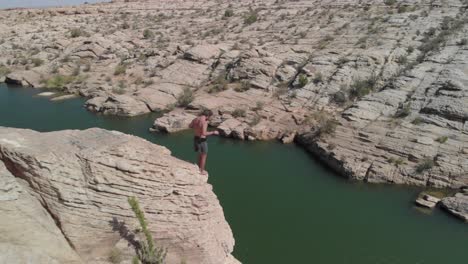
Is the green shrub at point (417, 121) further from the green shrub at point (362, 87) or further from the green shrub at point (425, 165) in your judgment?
the green shrub at point (362, 87)

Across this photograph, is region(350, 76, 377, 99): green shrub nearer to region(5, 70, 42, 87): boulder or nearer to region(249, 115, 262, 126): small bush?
region(249, 115, 262, 126): small bush

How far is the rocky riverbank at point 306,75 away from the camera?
2592 centimetres

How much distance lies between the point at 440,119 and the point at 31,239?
2470 cm

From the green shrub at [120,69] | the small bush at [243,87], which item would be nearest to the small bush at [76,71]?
the green shrub at [120,69]

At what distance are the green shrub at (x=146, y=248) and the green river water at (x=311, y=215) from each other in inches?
323

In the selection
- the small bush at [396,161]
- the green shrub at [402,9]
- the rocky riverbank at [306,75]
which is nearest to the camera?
the small bush at [396,161]

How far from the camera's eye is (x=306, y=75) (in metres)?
35.6

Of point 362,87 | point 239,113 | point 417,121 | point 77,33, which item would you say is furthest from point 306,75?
point 77,33

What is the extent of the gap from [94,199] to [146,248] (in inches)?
62.7

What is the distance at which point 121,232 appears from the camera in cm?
993

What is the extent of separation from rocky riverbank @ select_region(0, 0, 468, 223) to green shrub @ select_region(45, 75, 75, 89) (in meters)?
0.16

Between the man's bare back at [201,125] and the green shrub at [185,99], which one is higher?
the man's bare back at [201,125]

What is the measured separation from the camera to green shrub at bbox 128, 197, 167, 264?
9.45m

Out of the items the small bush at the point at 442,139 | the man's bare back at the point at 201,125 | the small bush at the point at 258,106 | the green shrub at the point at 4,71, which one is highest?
the man's bare back at the point at 201,125
